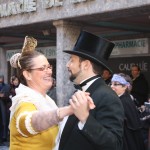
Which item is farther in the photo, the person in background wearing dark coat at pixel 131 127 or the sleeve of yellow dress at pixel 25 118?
the person in background wearing dark coat at pixel 131 127

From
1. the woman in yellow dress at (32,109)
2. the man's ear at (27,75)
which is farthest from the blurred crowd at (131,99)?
the man's ear at (27,75)

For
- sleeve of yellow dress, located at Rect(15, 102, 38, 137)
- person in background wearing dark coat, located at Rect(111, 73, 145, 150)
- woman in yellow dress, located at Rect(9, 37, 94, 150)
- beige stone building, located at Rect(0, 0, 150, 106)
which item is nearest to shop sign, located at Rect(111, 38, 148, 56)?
beige stone building, located at Rect(0, 0, 150, 106)

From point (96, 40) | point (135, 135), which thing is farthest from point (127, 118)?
point (96, 40)

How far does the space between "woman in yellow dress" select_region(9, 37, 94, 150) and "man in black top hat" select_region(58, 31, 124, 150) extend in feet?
0.51

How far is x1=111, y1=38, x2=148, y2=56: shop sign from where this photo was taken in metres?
13.2

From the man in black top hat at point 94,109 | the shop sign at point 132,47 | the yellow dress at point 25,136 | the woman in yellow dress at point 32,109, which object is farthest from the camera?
the shop sign at point 132,47

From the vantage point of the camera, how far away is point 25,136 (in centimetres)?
316

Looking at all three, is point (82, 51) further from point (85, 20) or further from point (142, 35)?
point (142, 35)

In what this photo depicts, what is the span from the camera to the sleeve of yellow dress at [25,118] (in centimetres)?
298

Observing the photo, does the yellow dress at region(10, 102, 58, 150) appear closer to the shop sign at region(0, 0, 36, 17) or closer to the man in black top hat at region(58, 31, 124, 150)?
the man in black top hat at region(58, 31, 124, 150)

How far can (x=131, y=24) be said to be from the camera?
1228 centimetres

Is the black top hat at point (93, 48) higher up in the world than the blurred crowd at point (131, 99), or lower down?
higher up

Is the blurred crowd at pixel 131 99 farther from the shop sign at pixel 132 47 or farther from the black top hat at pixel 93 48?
the black top hat at pixel 93 48

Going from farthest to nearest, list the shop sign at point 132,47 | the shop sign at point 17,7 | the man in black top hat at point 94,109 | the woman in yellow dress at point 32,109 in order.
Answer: the shop sign at point 132,47
the shop sign at point 17,7
the woman in yellow dress at point 32,109
the man in black top hat at point 94,109
